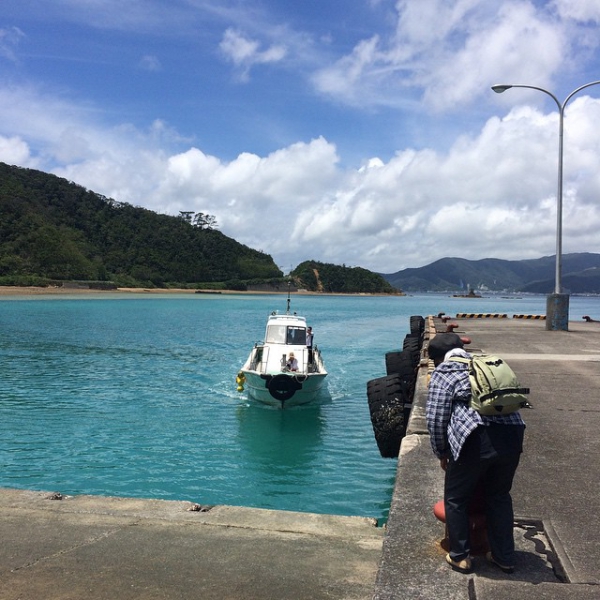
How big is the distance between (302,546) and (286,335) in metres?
14.9

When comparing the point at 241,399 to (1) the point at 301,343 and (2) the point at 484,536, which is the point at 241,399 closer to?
(1) the point at 301,343

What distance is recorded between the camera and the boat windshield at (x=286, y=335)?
66.6 feet

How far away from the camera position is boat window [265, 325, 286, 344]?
2030 centimetres

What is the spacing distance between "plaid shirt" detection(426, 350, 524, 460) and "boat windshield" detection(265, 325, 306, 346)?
15817 mm

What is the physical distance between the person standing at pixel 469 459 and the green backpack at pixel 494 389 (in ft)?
0.43

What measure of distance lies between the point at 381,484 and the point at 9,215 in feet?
467

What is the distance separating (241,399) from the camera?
19844mm

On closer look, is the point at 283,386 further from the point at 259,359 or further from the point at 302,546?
the point at 302,546

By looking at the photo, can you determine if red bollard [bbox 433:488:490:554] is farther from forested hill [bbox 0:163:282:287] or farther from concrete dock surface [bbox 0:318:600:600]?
forested hill [bbox 0:163:282:287]

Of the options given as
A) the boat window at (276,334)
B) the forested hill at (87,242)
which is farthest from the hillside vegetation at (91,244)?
the boat window at (276,334)

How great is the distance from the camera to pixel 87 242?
16112 centimetres

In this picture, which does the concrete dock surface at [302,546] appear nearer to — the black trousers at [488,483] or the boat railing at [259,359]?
the black trousers at [488,483]

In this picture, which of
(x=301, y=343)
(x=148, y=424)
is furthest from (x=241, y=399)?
(x=148, y=424)

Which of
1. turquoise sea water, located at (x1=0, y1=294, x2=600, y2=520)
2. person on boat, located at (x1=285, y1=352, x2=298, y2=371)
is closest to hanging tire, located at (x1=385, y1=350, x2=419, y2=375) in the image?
turquoise sea water, located at (x1=0, y1=294, x2=600, y2=520)
